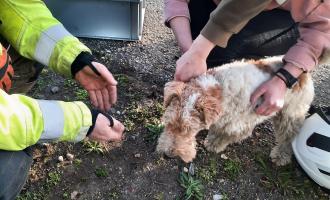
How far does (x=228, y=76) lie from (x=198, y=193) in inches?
33.0

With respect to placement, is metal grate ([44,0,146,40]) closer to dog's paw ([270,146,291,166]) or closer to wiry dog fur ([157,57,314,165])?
wiry dog fur ([157,57,314,165])

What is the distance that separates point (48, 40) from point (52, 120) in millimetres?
598

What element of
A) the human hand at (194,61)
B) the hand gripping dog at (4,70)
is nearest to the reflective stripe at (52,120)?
the hand gripping dog at (4,70)

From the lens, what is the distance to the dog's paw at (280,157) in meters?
2.93

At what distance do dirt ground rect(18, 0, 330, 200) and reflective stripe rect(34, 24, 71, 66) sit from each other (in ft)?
2.80

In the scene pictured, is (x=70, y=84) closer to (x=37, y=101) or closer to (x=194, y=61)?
(x=194, y=61)

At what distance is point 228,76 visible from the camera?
8.00 feet

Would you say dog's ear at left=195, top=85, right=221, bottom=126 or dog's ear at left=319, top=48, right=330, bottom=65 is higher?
dog's ear at left=319, top=48, right=330, bottom=65

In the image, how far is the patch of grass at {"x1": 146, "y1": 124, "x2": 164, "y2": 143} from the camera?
2996mm

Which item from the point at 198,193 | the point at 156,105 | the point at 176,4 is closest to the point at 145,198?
the point at 198,193

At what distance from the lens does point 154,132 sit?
3.02 metres

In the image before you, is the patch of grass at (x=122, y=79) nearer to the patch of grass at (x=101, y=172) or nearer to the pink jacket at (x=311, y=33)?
the patch of grass at (x=101, y=172)

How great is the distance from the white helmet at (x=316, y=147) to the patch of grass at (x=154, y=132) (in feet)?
3.22

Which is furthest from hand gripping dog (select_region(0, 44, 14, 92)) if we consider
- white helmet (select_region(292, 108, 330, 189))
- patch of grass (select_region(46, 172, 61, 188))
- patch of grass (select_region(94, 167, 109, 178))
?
white helmet (select_region(292, 108, 330, 189))
